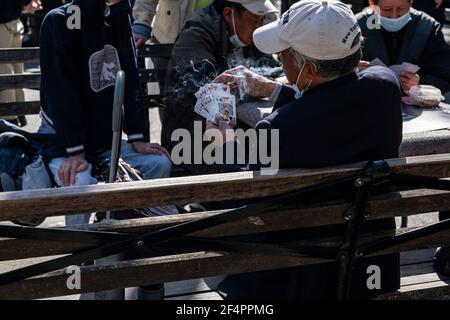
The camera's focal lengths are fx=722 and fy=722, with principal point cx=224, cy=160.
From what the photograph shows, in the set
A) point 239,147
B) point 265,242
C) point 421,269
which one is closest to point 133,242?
point 265,242

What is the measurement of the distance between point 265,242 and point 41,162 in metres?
1.19

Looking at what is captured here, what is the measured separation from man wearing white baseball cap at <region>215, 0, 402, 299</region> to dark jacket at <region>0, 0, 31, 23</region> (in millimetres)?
4359

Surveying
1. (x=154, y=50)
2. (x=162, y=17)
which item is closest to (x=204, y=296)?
(x=154, y=50)

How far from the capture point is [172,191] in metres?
2.01

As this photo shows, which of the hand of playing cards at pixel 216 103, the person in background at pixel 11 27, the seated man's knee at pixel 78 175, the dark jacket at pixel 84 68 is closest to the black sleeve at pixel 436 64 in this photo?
the hand of playing cards at pixel 216 103

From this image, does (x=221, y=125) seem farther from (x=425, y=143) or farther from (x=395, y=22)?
(x=395, y=22)

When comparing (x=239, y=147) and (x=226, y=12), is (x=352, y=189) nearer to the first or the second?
(x=239, y=147)

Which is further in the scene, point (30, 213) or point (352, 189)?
point (352, 189)

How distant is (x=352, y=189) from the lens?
7.27 feet

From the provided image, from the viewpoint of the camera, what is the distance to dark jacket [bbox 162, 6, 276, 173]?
356 centimetres

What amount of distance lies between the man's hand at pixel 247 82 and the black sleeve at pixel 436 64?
3.27 ft

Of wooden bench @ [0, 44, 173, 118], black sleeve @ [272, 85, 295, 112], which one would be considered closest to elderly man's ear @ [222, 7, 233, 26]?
wooden bench @ [0, 44, 173, 118]

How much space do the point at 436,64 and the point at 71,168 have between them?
1966 mm

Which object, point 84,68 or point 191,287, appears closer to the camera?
point 191,287
